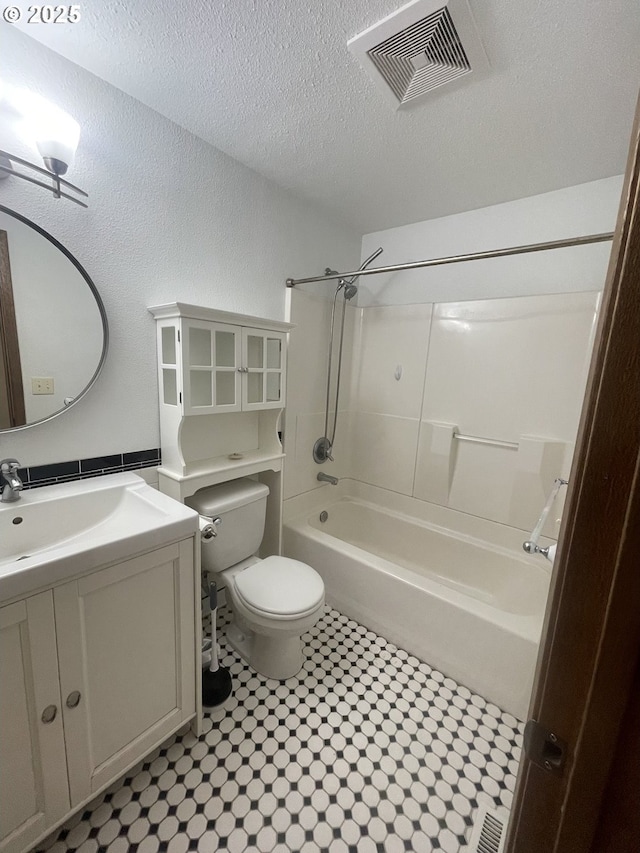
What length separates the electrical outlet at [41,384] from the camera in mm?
1187

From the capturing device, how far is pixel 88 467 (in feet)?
4.40

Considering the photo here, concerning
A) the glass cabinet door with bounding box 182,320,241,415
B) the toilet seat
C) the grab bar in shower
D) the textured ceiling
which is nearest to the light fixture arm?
the textured ceiling

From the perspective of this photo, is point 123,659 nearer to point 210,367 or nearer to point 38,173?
point 210,367

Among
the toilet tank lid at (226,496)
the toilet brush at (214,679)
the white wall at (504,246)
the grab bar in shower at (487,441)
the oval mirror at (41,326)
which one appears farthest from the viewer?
the grab bar in shower at (487,441)

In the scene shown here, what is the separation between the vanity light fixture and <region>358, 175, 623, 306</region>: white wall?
1749 millimetres

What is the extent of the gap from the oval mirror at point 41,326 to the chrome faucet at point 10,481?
12 centimetres

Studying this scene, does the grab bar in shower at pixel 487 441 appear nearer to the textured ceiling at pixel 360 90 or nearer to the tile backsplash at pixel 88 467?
the textured ceiling at pixel 360 90

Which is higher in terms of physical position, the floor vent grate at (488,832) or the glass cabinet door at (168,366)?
the glass cabinet door at (168,366)

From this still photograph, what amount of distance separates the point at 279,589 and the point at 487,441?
1.39 metres

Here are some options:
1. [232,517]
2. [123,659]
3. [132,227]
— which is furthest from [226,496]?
[132,227]

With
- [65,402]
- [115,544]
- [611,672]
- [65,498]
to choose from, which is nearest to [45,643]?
[115,544]

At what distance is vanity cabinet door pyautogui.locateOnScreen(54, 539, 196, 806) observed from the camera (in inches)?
36.1

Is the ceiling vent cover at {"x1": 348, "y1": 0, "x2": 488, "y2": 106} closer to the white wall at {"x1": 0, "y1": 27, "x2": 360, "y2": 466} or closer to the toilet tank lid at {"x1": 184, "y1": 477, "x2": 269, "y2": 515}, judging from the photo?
the white wall at {"x1": 0, "y1": 27, "x2": 360, "y2": 466}

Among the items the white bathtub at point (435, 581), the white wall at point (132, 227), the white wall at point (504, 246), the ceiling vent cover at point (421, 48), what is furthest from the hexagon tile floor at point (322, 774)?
the ceiling vent cover at point (421, 48)
